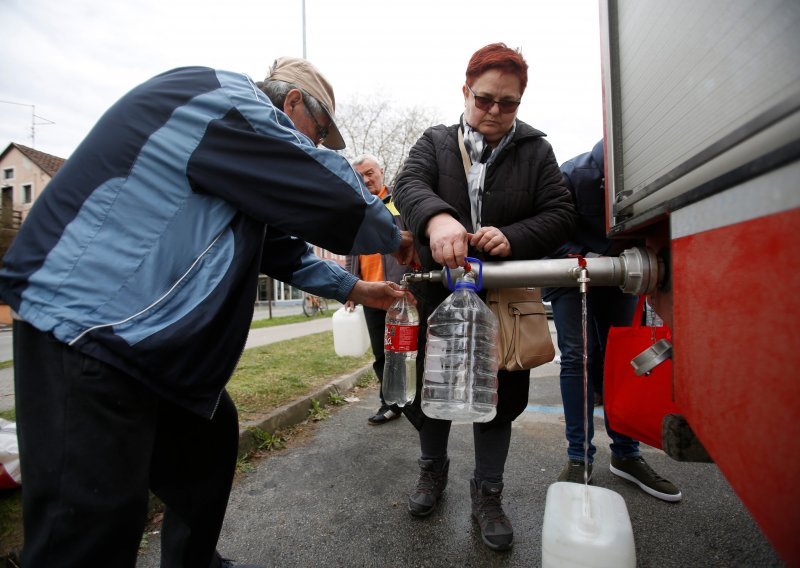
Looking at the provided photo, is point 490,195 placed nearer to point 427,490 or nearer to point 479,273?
point 479,273

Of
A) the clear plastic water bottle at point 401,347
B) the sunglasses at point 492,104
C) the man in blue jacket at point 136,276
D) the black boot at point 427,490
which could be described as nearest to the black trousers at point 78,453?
the man in blue jacket at point 136,276

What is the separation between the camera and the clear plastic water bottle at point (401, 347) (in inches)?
69.1

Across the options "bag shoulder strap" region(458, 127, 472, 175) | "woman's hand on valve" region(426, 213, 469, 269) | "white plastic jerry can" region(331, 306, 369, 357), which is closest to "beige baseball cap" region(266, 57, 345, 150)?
"bag shoulder strap" region(458, 127, 472, 175)

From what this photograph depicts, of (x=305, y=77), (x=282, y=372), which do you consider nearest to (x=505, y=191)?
(x=305, y=77)

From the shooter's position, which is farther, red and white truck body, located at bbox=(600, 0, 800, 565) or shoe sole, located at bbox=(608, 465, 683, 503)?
shoe sole, located at bbox=(608, 465, 683, 503)

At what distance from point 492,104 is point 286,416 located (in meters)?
2.77

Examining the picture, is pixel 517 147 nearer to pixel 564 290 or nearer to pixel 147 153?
pixel 564 290

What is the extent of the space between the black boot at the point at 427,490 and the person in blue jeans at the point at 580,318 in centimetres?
70

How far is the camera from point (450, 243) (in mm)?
1454

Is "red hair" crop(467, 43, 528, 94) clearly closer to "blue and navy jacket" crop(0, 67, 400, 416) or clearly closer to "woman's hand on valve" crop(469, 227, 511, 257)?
"woman's hand on valve" crop(469, 227, 511, 257)

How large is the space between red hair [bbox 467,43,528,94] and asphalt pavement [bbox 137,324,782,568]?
79.7 inches

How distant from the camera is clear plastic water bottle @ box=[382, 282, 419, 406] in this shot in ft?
5.75

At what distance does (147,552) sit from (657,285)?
232 centimetres

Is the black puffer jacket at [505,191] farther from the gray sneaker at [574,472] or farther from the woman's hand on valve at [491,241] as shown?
the gray sneaker at [574,472]
